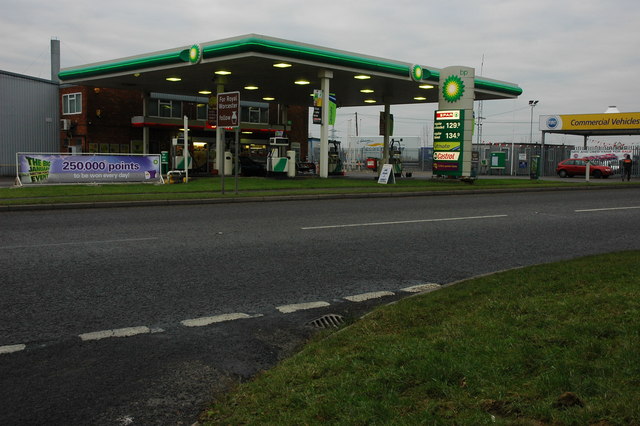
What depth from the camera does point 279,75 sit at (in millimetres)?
27328

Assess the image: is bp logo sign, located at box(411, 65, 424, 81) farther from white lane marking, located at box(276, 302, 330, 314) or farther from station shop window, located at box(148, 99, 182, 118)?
white lane marking, located at box(276, 302, 330, 314)

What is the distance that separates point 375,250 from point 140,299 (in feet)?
12.6

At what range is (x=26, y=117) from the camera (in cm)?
3606

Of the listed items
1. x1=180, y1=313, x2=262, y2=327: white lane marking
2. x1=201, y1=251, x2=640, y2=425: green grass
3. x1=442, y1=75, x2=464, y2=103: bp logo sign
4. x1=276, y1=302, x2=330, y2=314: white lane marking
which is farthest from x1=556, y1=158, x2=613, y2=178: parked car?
x1=180, y1=313, x2=262, y2=327: white lane marking

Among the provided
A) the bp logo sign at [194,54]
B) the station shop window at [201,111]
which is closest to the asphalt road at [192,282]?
the bp logo sign at [194,54]

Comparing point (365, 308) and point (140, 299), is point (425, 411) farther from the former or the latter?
point (140, 299)

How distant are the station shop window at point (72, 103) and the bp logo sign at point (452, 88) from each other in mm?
23732

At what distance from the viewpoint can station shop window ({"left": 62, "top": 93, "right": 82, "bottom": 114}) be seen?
3578 cm

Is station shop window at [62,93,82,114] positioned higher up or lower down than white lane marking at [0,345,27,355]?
higher up

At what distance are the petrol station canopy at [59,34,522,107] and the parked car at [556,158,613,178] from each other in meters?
10.2

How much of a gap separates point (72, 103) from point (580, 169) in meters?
36.4

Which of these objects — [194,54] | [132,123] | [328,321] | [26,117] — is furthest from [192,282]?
[26,117]

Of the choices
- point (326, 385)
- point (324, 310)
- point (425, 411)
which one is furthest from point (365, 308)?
point (425, 411)

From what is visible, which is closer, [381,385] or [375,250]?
[381,385]
